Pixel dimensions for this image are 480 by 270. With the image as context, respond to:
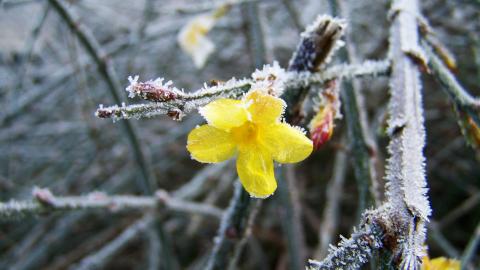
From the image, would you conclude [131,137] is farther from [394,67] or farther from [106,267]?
[106,267]

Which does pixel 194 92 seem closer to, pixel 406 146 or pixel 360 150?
pixel 406 146

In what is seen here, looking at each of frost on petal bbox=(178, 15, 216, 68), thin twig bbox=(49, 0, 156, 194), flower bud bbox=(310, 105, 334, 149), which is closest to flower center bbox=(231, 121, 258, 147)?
flower bud bbox=(310, 105, 334, 149)

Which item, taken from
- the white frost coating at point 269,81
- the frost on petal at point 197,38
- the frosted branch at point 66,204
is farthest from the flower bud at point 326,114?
the frost on petal at point 197,38

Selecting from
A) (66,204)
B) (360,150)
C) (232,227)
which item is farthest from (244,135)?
(66,204)

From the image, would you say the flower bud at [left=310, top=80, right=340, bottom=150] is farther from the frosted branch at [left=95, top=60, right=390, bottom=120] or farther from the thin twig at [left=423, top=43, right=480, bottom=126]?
the thin twig at [left=423, top=43, right=480, bottom=126]

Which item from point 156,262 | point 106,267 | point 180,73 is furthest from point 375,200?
point 180,73

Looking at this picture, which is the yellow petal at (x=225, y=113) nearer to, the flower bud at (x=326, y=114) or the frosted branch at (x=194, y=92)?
the frosted branch at (x=194, y=92)
